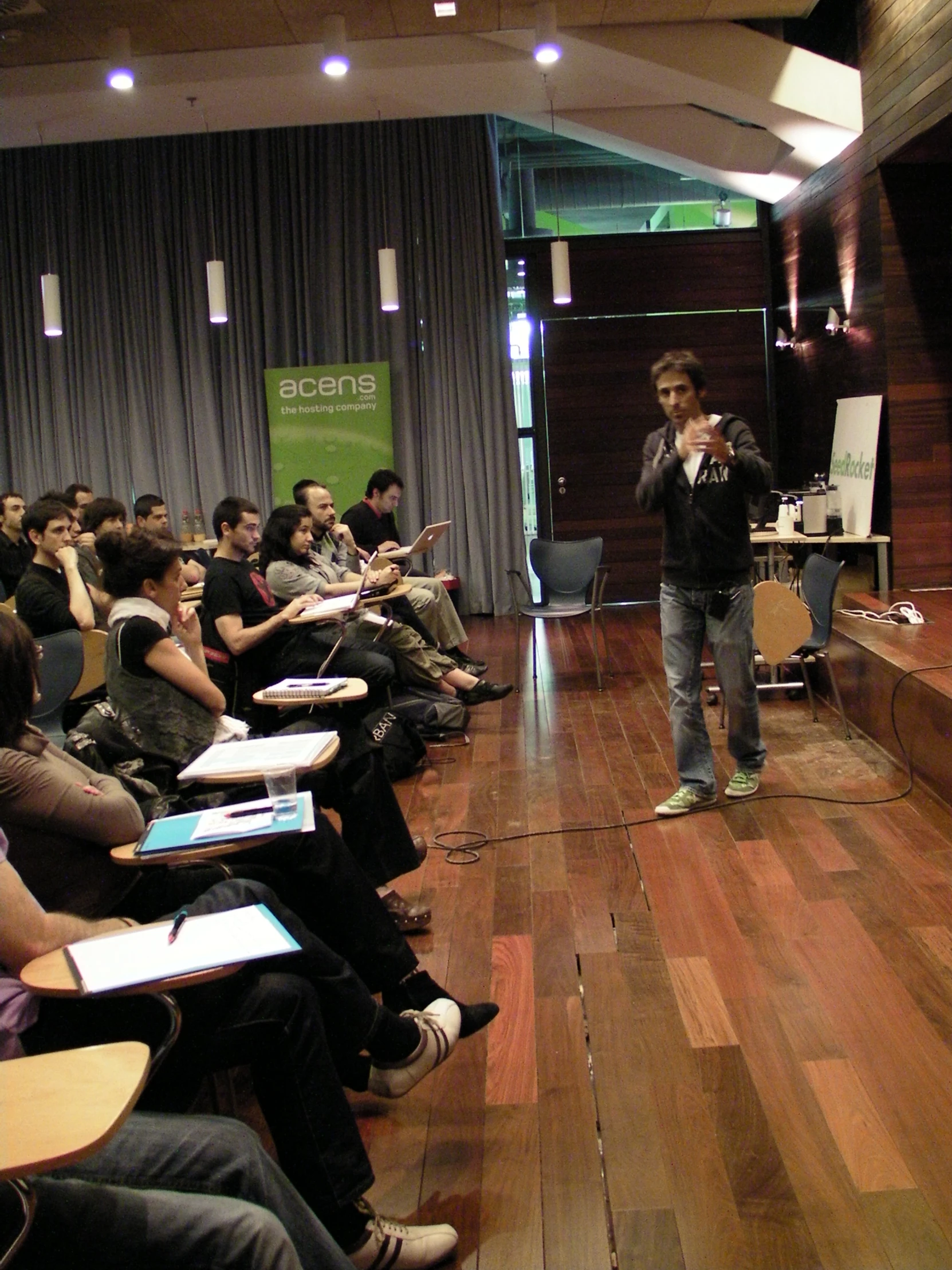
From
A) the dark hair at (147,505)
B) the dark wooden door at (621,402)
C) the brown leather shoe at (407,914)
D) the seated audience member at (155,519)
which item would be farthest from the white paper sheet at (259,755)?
the dark wooden door at (621,402)

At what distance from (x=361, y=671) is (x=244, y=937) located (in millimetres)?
3216

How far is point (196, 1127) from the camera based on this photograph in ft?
5.20

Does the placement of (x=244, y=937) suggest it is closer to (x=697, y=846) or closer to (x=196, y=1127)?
(x=196, y=1127)

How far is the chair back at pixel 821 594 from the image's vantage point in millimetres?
5207

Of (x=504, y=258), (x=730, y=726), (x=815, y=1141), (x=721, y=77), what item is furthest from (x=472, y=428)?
(x=815, y=1141)

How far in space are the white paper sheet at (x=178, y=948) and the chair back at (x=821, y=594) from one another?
3.88 m

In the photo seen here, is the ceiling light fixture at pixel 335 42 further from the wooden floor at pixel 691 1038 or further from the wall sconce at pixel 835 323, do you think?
the wooden floor at pixel 691 1038

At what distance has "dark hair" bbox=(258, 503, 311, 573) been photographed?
5.13 m

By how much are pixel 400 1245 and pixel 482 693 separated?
4279mm

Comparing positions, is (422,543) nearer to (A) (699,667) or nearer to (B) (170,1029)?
(A) (699,667)

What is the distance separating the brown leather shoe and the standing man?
48.8 inches

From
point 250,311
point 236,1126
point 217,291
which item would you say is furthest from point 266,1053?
point 250,311

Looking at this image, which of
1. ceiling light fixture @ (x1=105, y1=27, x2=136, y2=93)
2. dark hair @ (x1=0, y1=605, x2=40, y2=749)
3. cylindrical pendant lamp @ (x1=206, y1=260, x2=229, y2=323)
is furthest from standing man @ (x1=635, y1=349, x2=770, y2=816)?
cylindrical pendant lamp @ (x1=206, y1=260, x2=229, y2=323)

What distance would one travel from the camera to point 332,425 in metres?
9.55
